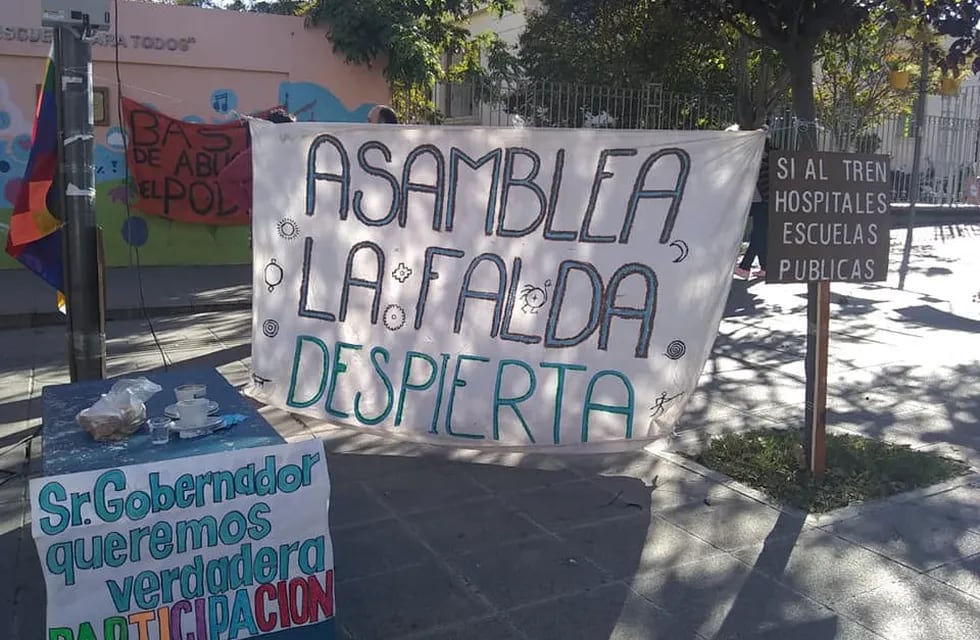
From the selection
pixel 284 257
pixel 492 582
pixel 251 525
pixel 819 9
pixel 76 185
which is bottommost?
pixel 492 582

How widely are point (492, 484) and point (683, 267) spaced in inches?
60.7


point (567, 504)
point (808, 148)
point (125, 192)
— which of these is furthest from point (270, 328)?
point (125, 192)

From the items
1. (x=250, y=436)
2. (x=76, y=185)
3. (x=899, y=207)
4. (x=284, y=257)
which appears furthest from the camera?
(x=899, y=207)

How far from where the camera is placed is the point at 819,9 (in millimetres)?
5438

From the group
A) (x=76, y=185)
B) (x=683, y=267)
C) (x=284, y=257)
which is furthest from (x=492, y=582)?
(x=76, y=185)

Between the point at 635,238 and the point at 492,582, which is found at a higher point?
the point at 635,238

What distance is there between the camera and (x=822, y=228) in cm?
480

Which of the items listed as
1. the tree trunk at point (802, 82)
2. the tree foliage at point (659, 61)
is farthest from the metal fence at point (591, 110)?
the tree trunk at point (802, 82)

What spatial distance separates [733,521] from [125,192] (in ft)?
31.5

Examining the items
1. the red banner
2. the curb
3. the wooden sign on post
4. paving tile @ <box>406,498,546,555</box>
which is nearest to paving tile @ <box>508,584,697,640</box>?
paving tile @ <box>406,498,546,555</box>

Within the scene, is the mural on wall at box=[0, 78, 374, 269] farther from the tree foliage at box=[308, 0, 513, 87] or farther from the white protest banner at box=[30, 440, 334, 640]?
the white protest banner at box=[30, 440, 334, 640]

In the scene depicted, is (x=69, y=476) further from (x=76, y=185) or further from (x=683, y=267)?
(x=683, y=267)

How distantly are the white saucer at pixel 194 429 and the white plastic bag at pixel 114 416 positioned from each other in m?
0.15

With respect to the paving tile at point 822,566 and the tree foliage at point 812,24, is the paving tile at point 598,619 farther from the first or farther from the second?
the tree foliage at point 812,24
